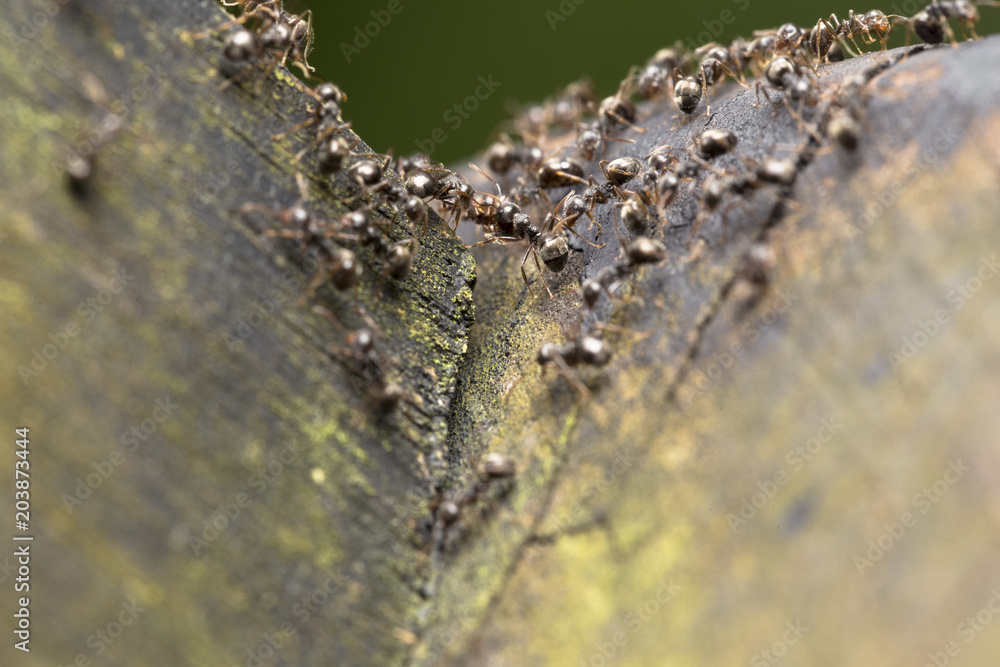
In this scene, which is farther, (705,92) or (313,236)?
(705,92)

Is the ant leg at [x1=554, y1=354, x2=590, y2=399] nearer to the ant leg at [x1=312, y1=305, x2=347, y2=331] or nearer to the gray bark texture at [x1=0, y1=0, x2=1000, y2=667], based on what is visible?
the gray bark texture at [x1=0, y1=0, x2=1000, y2=667]

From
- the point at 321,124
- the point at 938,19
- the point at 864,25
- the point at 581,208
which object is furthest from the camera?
the point at 864,25

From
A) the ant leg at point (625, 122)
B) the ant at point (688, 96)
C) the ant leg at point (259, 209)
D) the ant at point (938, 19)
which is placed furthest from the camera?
the ant leg at point (625, 122)

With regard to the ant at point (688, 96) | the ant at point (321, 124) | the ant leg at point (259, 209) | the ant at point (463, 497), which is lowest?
the ant at point (463, 497)

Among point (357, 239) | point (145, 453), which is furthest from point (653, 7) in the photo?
point (145, 453)

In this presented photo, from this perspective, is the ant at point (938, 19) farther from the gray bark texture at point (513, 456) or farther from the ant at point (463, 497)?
the ant at point (463, 497)

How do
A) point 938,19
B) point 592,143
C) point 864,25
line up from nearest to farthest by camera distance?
point 938,19 < point 592,143 < point 864,25

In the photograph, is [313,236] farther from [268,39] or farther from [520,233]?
[520,233]

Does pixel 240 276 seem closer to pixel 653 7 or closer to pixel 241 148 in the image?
pixel 241 148

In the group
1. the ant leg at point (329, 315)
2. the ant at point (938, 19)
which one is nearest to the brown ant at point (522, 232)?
the ant leg at point (329, 315)

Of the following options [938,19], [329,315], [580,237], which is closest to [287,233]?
[329,315]

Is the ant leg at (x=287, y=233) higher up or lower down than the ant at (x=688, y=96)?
higher up

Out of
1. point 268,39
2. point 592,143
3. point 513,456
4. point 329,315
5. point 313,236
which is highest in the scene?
point 268,39
